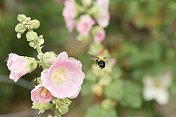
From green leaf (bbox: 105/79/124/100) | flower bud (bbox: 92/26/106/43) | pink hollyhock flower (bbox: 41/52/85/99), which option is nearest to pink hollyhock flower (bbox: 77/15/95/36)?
flower bud (bbox: 92/26/106/43)

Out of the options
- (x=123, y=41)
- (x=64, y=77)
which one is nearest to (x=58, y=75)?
(x=64, y=77)

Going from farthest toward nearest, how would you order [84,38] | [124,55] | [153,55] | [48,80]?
[124,55], [153,55], [84,38], [48,80]

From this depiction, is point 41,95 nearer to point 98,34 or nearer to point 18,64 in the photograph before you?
point 18,64

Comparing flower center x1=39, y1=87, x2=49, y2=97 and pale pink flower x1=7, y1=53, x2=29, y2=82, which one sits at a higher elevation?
pale pink flower x1=7, y1=53, x2=29, y2=82

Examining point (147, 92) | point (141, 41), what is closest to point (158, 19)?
point (141, 41)

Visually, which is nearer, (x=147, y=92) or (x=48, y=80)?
(x=48, y=80)

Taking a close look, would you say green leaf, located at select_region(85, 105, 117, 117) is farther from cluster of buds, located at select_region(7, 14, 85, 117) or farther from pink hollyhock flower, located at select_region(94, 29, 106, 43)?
cluster of buds, located at select_region(7, 14, 85, 117)

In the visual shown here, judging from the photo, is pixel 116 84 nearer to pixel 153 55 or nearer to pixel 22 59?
pixel 153 55
